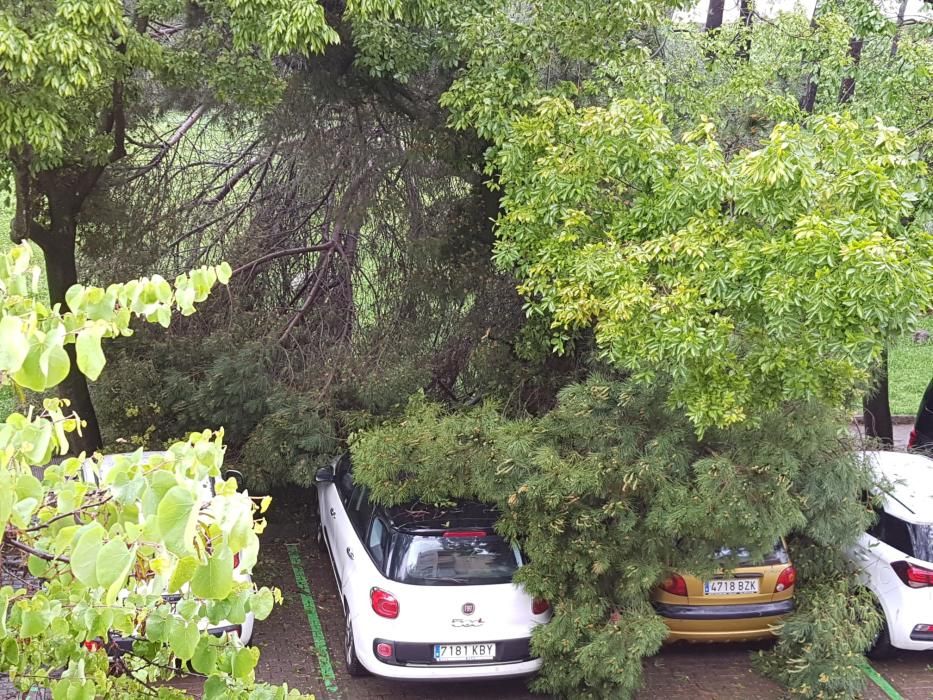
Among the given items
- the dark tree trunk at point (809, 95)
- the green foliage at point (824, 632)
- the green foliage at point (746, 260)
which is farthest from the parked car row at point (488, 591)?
the dark tree trunk at point (809, 95)

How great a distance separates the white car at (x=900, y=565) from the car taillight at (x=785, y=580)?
1.88 feet

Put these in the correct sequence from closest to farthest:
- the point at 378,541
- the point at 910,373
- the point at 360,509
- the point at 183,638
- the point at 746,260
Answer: the point at 183,638 < the point at 746,260 < the point at 378,541 < the point at 360,509 < the point at 910,373

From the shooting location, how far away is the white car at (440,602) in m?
6.49

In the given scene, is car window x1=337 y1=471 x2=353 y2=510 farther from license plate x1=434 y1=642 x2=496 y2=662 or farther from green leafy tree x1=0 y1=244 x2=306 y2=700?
green leafy tree x1=0 y1=244 x2=306 y2=700

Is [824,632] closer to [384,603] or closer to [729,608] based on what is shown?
[729,608]

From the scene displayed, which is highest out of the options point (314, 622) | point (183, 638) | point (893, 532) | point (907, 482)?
point (183, 638)

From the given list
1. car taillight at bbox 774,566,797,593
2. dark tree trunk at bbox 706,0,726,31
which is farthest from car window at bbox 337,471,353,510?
dark tree trunk at bbox 706,0,726,31

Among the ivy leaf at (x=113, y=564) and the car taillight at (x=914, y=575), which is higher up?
the ivy leaf at (x=113, y=564)

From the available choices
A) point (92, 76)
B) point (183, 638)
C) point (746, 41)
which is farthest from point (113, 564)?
point (746, 41)

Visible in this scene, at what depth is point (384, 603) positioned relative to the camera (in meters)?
6.57

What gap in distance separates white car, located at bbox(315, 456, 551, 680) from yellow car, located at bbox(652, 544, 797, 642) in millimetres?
1095

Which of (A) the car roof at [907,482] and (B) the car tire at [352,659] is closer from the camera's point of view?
(B) the car tire at [352,659]

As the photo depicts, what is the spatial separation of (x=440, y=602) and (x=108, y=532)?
4541 mm

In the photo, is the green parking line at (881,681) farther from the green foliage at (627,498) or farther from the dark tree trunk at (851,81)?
the dark tree trunk at (851,81)
